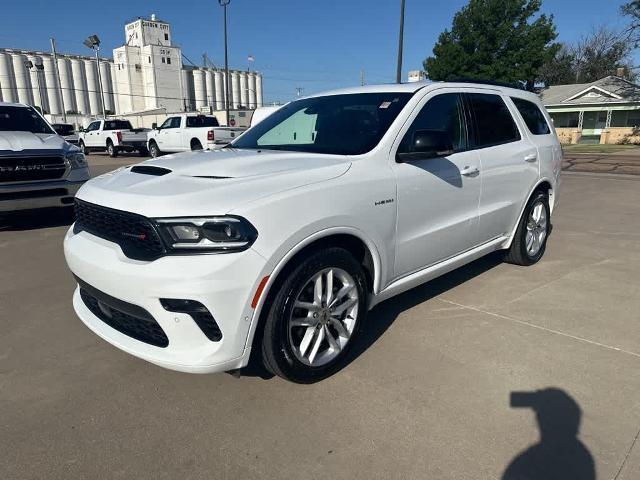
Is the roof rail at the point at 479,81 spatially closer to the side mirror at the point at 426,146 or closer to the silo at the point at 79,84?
the side mirror at the point at 426,146

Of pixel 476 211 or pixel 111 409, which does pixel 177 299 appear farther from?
pixel 476 211

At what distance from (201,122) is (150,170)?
18.4 m

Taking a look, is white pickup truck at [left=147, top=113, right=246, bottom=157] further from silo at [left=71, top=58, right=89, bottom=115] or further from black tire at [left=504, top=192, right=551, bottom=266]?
silo at [left=71, top=58, right=89, bottom=115]

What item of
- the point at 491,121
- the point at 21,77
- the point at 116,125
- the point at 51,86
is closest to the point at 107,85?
the point at 51,86

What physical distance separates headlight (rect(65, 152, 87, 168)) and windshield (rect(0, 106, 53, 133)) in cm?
137

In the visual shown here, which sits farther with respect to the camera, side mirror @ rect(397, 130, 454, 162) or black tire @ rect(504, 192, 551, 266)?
black tire @ rect(504, 192, 551, 266)

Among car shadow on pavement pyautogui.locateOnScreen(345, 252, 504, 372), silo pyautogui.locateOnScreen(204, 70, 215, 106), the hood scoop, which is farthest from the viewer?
silo pyautogui.locateOnScreen(204, 70, 215, 106)

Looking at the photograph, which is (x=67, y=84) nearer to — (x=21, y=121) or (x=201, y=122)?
(x=201, y=122)

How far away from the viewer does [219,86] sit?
104 m

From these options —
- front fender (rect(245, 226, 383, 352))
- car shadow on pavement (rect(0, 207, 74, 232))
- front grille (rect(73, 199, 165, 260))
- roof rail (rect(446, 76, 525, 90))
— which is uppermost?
roof rail (rect(446, 76, 525, 90))

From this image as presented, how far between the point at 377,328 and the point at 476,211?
4.30ft

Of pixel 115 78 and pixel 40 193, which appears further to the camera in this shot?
pixel 115 78

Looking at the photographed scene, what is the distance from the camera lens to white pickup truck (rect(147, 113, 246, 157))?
18.5 m

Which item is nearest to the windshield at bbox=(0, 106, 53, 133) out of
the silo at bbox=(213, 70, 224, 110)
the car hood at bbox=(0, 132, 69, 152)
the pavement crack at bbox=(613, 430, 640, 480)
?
the car hood at bbox=(0, 132, 69, 152)
